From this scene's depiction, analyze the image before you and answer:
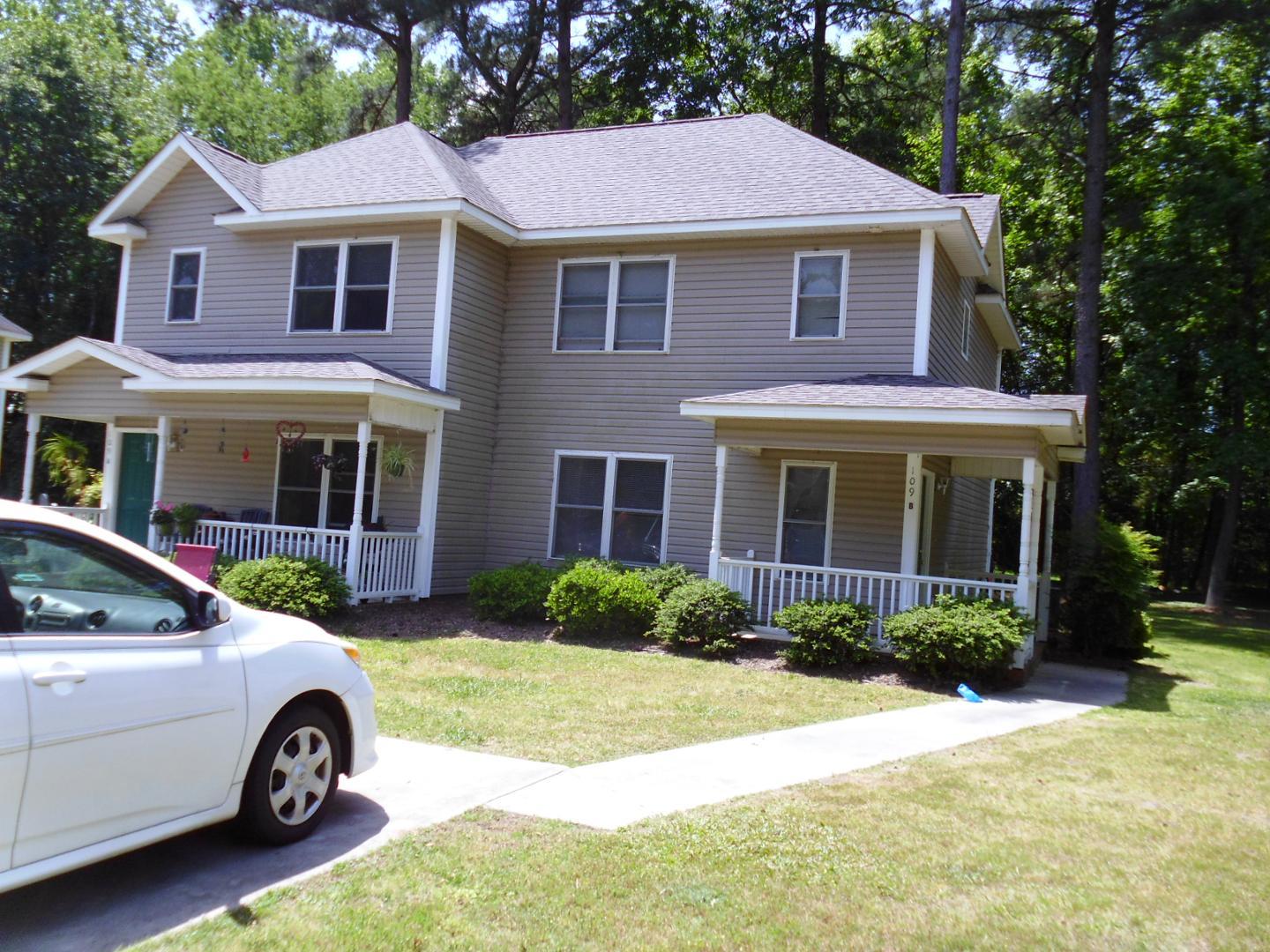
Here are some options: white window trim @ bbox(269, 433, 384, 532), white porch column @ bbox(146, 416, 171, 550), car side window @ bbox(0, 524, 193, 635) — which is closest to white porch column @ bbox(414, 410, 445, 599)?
white window trim @ bbox(269, 433, 384, 532)

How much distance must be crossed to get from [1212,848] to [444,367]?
11635 millimetres

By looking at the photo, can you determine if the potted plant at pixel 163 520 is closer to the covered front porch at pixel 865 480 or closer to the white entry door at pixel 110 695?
the covered front porch at pixel 865 480

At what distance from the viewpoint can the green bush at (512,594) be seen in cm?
1349

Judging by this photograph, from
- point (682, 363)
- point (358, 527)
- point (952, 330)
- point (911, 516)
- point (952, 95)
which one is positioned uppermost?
point (952, 95)

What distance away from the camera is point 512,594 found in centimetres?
1352

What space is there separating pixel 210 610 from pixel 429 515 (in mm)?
10539

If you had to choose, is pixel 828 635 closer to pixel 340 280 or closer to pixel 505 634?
pixel 505 634

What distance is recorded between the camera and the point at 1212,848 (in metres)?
5.54

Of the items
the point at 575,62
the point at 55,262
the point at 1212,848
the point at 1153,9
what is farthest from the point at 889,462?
the point at 55,262

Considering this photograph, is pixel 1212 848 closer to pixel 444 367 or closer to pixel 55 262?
pixel 444 367

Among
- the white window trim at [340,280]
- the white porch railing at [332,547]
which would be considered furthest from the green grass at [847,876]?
the white window trim at [340,280]

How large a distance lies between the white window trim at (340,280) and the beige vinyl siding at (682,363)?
1877 mm

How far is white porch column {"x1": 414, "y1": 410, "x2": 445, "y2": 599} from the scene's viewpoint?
49.2ft

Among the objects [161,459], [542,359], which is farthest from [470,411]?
[161,459]
